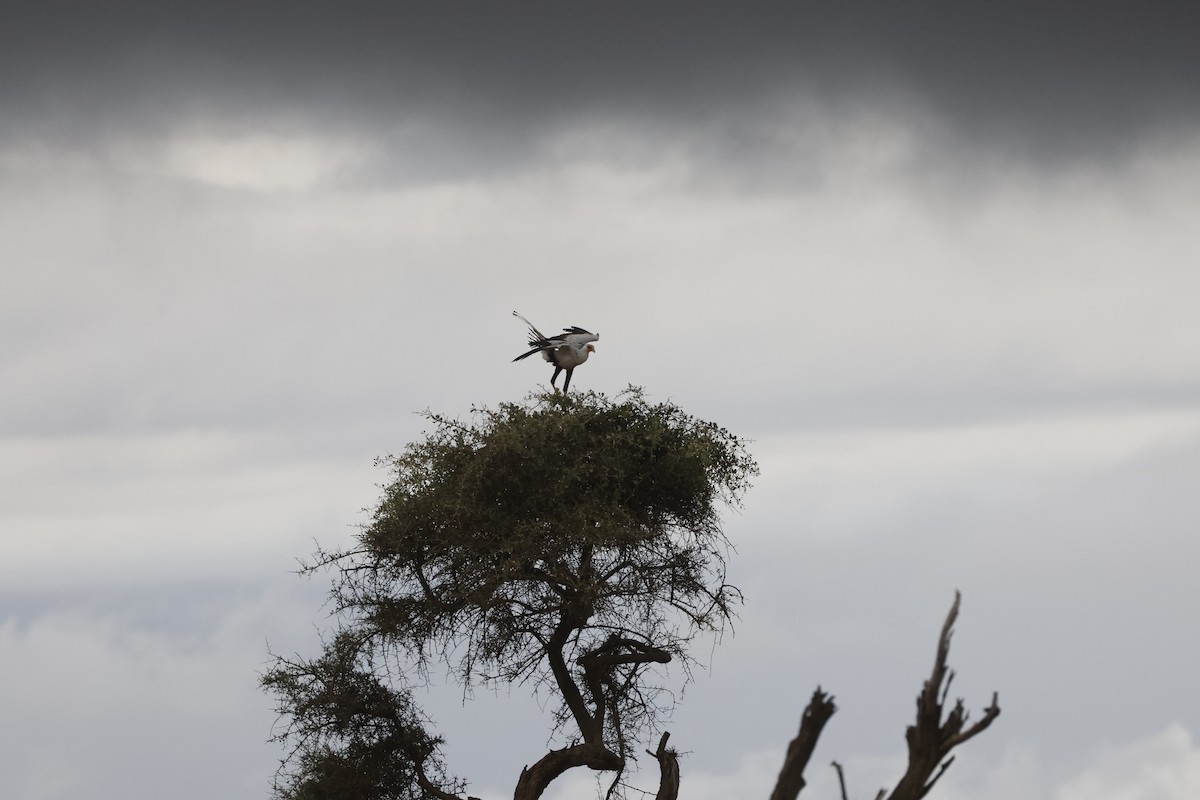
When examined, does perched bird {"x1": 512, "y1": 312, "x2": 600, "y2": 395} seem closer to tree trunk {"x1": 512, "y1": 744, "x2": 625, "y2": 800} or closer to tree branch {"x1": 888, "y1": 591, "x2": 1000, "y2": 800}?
tree trunk {"x1": 512, "y1": 744, "x2": 625, "y2": 800}

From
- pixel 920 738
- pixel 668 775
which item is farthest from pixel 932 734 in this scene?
pixel 668 775

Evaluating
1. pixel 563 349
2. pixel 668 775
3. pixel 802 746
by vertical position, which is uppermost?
pixel 563 349

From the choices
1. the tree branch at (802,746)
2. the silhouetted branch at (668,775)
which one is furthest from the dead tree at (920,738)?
the silhouetted branch at (668,775)

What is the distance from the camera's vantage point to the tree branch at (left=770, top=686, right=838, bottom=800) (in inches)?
564

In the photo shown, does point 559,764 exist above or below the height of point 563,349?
below

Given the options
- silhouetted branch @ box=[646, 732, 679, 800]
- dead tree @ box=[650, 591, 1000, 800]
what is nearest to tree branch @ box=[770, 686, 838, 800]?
dead tree @ box=[650, 591, 1000, 800]

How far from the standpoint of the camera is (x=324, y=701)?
30188 mm

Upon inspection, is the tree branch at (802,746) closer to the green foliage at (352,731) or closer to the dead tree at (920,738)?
the dead tree at (920,738)

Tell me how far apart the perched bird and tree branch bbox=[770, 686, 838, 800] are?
15.5 m

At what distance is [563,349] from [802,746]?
16051 millimetres

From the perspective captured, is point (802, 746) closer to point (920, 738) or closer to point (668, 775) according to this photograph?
point (920, 738)

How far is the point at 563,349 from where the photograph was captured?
29719mm

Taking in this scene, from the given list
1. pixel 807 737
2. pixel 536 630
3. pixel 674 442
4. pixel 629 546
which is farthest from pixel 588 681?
pixel 807 737

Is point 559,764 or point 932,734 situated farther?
point 559,764
